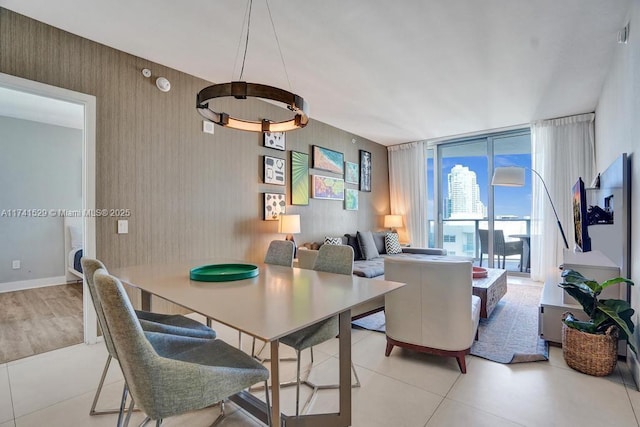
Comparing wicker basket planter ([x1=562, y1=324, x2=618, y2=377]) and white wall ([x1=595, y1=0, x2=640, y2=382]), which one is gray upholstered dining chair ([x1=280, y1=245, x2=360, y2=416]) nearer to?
wicker basket planter ([x1=562, y1=324, x2=618, y2=377])

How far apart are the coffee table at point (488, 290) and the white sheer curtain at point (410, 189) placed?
2526mm

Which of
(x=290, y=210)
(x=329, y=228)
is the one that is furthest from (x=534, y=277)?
(x=290, y=210)

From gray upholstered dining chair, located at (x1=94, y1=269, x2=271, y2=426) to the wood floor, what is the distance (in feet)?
7.68

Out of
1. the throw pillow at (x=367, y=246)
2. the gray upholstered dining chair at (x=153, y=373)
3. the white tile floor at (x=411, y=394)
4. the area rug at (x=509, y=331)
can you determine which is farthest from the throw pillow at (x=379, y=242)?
the gray upholstered dining chair at (x=153, y=373)

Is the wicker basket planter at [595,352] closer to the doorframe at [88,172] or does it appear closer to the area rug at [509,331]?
the area rug at [509,331]

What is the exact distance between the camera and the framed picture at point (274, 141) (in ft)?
13.4

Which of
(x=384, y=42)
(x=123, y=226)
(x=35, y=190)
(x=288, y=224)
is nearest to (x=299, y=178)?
(x=288, y=224)

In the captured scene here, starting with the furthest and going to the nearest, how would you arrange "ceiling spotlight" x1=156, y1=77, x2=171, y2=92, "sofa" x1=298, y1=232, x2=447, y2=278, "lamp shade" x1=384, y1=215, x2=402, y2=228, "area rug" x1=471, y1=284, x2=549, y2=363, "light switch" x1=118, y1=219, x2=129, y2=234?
"lamp shade" x1=384, y1=215, x2=402, y2=228 < "sofa" x1=298, y1=232, x2=447, y2=278 < "ceiling spotlight" x1=156, y1=77, x2=171, y2=92 < "light switch" x1=118, y1=219, x2=129, y2=234 < "area rug" x1=471, y1=284, x2=549, y2=363

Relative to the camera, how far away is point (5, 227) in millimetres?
4520

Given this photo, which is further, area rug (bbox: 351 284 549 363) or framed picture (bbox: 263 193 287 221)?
framed picture (bbox: 263 193 287 221)

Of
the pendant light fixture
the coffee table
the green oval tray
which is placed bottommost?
the coffee table

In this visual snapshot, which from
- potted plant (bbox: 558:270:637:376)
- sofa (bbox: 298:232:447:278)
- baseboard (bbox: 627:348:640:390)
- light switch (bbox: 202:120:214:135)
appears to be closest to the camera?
baseboard (bbox: 627:348:640:390)

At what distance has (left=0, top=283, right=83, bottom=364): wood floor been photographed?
2611mm

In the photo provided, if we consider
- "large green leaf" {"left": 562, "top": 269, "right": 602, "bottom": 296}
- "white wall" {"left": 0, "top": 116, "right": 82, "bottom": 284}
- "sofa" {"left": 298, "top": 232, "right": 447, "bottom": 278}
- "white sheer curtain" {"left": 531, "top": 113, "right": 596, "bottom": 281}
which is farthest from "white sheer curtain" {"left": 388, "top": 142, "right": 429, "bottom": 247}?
"white wall" {"left": 0, "top": 116, "right": 82, "bottom": 284}
